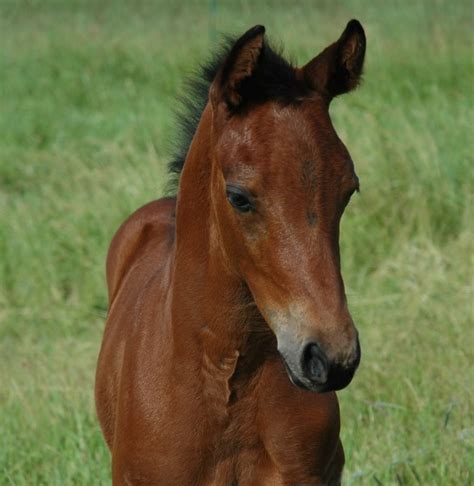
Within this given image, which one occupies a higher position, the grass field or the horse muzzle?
the horse muzzle

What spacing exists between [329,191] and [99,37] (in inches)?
424

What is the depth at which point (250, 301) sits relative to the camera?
310cm

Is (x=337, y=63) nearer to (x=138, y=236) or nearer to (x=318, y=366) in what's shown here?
(x=318, y=366)

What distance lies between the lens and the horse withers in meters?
2.73

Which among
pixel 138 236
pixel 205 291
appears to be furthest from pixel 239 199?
pixel 138 236

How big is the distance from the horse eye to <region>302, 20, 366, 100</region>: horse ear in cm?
39

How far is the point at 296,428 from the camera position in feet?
10.4

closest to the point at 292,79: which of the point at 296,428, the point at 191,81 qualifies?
the point at 191,81

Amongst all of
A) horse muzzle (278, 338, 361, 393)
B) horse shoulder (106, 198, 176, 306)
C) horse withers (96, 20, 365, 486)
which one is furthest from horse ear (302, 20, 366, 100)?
horse shoulder (106, 198, 176, 306)

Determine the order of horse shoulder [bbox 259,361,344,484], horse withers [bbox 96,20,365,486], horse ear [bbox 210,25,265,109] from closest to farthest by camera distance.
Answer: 1. horse withers [bbox 96,20,365,486]
2. horse ear [bbox 210,25,265,109]
3. horse shoulder [bbox 259,361,344,484]

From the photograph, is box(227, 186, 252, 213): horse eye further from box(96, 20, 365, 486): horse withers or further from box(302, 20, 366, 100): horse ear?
box(302, 20, 366, 100): horse ear

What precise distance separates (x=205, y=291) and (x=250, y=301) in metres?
0.14

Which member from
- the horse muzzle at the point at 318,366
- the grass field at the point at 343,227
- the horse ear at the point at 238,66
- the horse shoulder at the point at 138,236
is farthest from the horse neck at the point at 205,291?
the grass field at the point at 343,227

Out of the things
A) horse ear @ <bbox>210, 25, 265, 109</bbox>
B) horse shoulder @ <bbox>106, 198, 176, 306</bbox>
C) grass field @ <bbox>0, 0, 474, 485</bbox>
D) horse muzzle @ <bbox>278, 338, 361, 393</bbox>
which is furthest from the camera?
grass field @ <bbox>0, 0, 474, 485</bbox>
